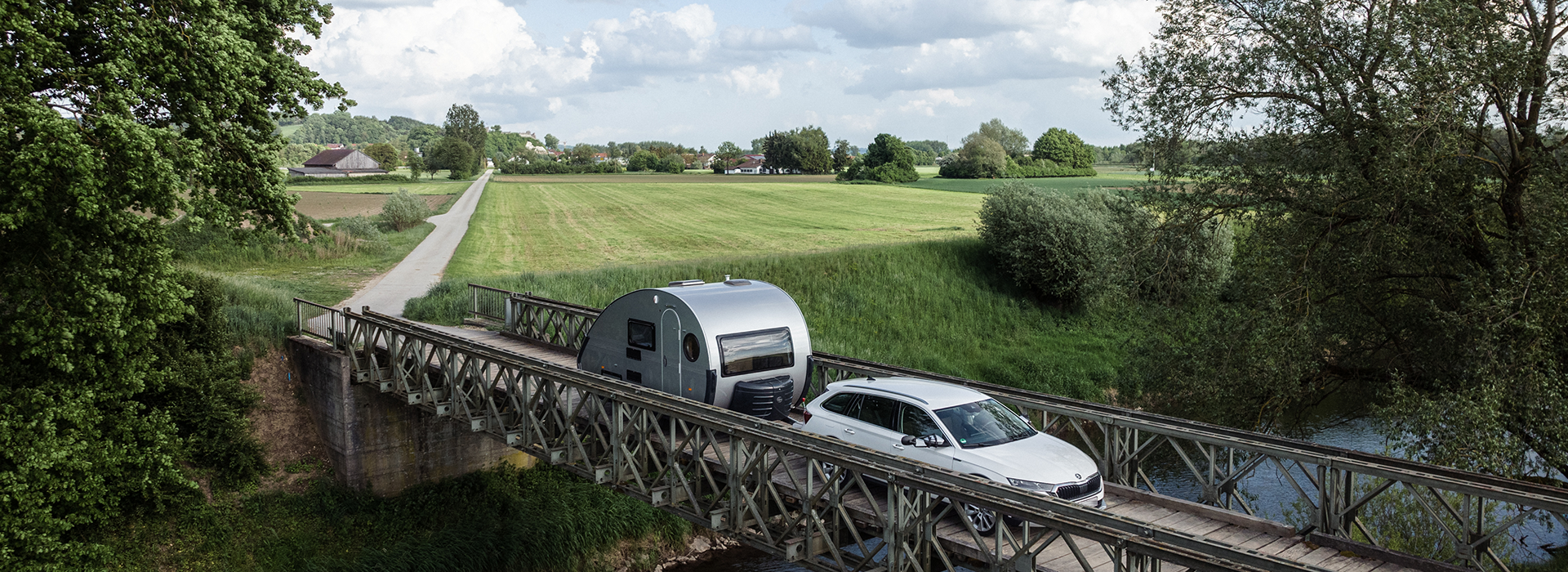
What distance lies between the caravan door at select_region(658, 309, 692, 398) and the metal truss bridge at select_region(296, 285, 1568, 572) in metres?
1.01

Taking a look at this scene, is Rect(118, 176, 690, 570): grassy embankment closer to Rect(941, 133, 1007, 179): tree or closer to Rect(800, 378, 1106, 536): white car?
Rect(800, 378, 1106, 536): white car

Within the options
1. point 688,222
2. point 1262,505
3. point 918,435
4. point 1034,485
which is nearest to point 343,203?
point 688,222

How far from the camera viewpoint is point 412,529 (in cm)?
2102

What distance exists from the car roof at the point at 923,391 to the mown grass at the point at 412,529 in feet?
34.8

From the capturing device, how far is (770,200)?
2936 inches

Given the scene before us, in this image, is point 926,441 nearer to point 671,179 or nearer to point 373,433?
point 373,433

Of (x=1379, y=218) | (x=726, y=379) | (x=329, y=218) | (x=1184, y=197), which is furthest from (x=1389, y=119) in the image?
(x=329, y=218)

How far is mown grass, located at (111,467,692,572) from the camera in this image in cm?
1862

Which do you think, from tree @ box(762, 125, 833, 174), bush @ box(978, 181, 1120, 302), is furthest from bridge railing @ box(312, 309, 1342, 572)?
tree @ box(762, 125, 833, 174)

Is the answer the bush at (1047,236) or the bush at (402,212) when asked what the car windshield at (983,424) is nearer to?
the bush at (1047,236)

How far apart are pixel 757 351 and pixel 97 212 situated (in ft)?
33.1

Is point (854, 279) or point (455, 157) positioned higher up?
point (455, 157)

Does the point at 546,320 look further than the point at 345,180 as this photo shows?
No

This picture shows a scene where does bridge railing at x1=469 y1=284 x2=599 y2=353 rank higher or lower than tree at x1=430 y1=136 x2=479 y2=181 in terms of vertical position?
lower
